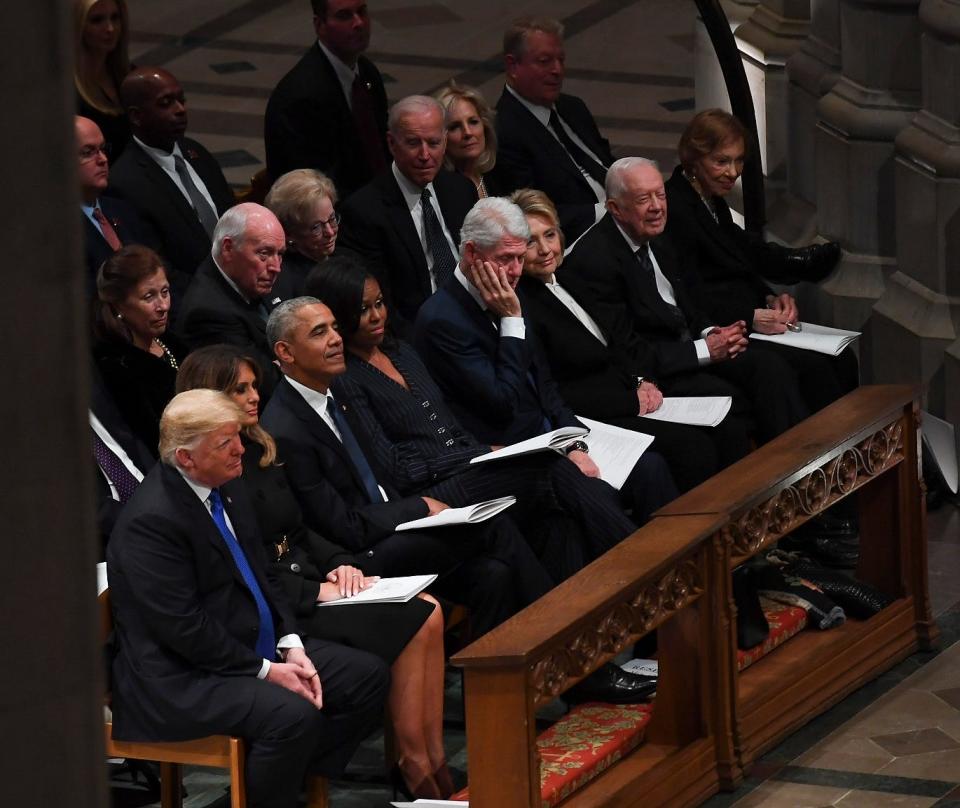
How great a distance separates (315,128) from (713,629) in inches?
107

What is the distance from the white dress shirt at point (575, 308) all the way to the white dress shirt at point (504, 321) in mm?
460

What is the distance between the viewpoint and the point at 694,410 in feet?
21.1

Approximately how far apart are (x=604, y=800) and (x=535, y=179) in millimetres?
3172

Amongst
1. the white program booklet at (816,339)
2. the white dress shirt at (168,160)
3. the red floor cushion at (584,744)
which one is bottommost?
the red floor cushion at (584,744)

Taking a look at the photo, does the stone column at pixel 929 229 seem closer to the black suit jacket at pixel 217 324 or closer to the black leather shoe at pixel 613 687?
the black leather shoe at pixel 613 687

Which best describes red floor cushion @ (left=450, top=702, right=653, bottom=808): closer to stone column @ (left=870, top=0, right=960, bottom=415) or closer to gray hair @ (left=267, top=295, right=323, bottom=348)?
gray hair @ (left=267, top=295, right=323, bottom=348)

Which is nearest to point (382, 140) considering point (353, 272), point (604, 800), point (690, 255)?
point (690, 255)

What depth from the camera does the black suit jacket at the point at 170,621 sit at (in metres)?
4.40

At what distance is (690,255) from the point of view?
711 centimetres

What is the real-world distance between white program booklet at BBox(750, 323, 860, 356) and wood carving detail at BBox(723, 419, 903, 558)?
2.68ft

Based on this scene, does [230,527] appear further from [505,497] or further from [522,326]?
[522,326]

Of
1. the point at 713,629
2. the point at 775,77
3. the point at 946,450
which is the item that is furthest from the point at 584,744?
the point at 775,77

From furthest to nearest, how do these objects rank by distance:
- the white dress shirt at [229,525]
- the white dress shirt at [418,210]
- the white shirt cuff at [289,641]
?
the white dress shirt at [418,210] < the white shirt cuff at [289,641] < the white dress shirt at [229,525]

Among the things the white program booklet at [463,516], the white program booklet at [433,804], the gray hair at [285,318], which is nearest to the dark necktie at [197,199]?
the gray hair at [285,318]
